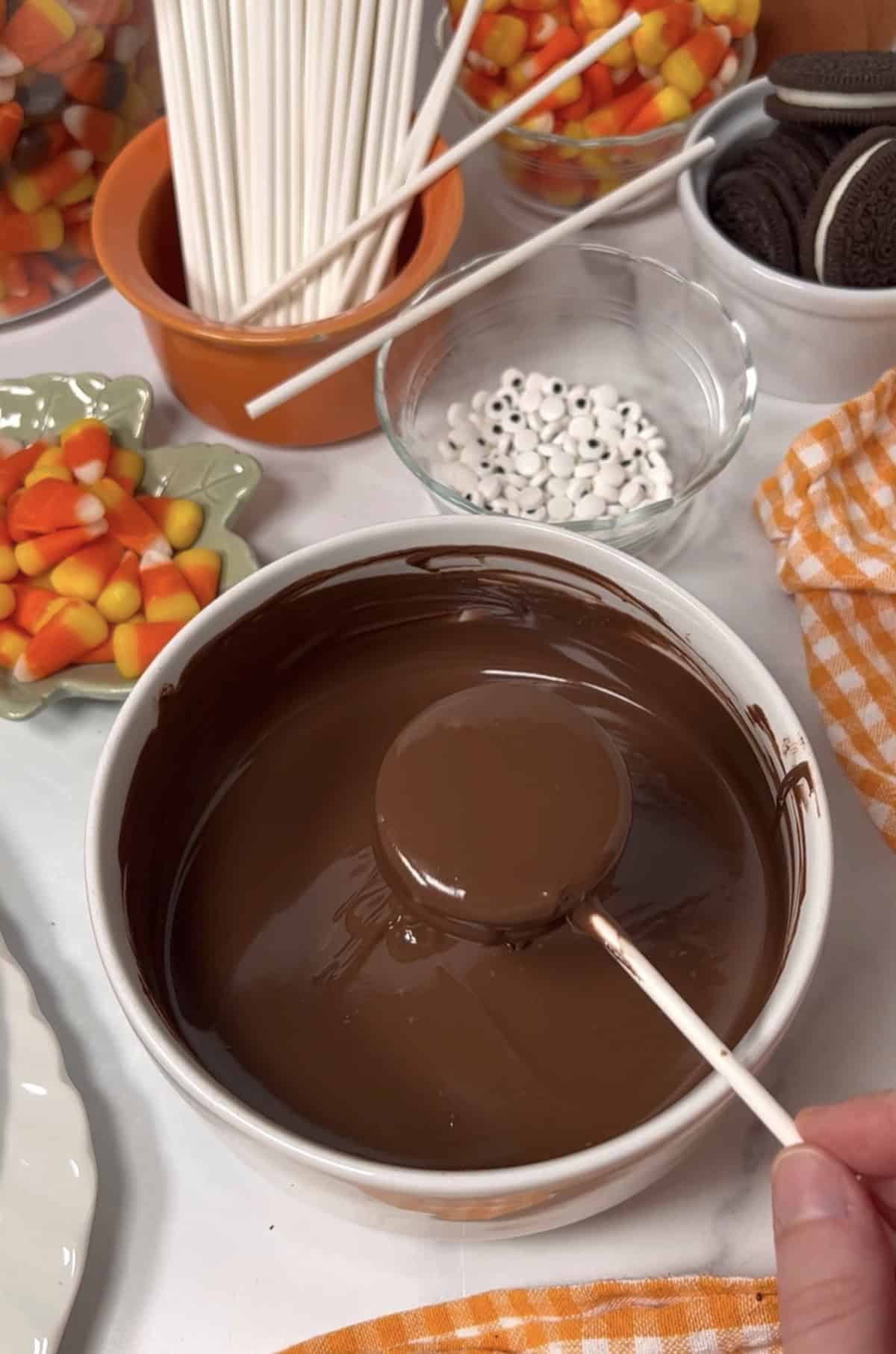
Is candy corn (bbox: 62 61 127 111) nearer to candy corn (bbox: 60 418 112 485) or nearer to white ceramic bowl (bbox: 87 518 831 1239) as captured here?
candy corn (bbox: 60 418 112 485)

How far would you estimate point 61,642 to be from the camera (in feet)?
2.90

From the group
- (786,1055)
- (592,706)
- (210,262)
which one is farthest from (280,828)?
(210,262)

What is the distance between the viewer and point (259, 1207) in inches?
29.5

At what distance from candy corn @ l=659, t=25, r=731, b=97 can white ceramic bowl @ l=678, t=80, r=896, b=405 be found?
0.19ft

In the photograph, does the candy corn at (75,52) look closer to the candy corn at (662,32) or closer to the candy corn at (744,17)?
the candy corn at (662,32)

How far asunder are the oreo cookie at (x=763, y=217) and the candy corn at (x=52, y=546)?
1.91 ft

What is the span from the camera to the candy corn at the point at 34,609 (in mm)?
912

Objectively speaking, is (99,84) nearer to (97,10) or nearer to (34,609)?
(97,10)

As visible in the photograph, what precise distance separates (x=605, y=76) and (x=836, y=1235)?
997mm

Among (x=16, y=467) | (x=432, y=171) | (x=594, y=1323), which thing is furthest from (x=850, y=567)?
(x=16, y=467)

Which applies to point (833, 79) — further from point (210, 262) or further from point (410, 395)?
point (210, 262)

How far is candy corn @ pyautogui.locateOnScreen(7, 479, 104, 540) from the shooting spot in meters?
0.93

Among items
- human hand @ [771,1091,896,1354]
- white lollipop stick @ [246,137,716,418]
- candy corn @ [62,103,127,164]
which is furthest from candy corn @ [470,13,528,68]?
human hand @ [771,1091,896,1354]

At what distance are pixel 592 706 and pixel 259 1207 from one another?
39 cm
